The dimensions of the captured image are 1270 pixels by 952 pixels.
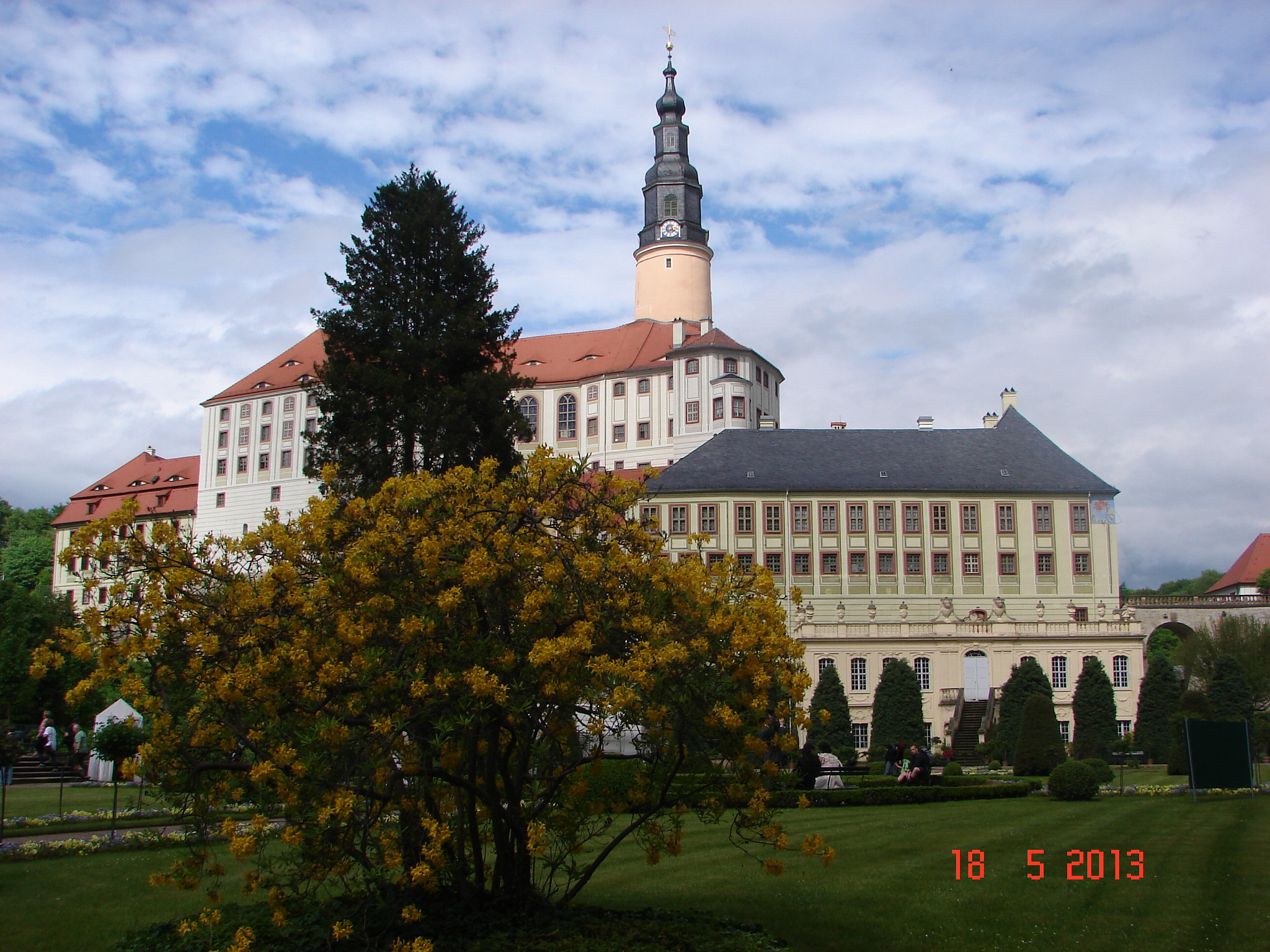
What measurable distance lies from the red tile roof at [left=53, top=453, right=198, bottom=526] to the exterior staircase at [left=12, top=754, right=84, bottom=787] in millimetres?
68264

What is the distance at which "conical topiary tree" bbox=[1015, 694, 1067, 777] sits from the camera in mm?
36094

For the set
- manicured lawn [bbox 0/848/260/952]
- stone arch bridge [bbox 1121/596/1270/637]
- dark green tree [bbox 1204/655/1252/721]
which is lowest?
manicured lawn [bbox 0/848/260/952]

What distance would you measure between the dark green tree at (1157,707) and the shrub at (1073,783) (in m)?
21.6

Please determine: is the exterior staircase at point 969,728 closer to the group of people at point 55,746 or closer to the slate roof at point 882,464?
the slate roof at point 882,464

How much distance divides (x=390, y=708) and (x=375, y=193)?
33.2 meters

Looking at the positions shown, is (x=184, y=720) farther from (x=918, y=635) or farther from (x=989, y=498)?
(x=989, y=498)

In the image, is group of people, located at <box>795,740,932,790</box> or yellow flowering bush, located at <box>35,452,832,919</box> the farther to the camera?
group of people, located at <box>795,740,932,790</box>

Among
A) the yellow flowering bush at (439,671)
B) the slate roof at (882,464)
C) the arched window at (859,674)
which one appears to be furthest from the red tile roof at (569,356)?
the yellow flowering bush at (439,671)

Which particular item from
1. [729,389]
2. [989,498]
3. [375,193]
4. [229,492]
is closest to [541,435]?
[729,389]

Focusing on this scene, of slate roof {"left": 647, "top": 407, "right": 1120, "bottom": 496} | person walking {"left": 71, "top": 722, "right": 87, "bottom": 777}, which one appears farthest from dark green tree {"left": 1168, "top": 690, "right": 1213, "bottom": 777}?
person walking {"left": 71, "top": 722, "right": 87, "bottom": 777}

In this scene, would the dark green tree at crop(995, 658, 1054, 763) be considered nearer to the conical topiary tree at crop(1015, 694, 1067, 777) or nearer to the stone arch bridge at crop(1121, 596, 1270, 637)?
the conical topiary tree at crop(1015, 694, 1067, 777)

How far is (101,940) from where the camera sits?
39.1 feet
